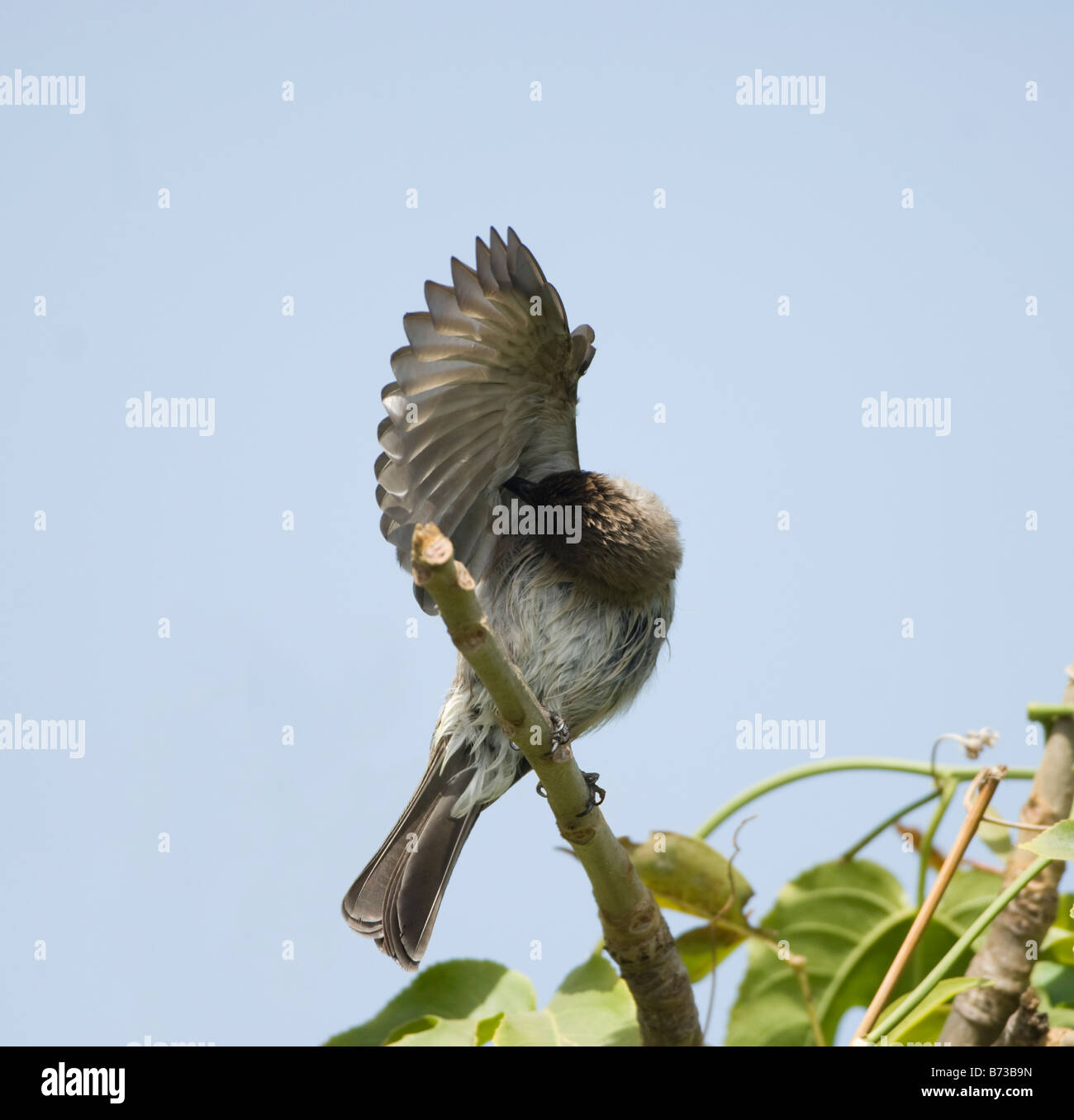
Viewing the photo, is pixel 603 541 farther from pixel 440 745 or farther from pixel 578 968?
pixel 578 968

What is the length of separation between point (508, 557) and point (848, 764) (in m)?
1.19

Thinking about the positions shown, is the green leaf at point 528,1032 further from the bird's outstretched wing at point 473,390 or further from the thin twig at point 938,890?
the bird's outstretched wing at point 473,390

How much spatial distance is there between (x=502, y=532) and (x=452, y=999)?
1.23m

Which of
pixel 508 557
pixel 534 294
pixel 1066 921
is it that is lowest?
pixel 1066 921

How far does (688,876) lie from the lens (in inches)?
122

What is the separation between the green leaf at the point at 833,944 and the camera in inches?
124

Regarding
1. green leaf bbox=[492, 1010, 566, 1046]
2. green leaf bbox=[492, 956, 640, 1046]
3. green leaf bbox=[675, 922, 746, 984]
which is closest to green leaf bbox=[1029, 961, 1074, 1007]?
green leaf bbox=[675, 922, 746, 984]

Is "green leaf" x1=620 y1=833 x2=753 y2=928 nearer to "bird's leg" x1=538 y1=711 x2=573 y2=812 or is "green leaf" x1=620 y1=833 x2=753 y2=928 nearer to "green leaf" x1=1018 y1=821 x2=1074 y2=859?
"bird's leg" x1=538 y1=711 x2=573 y2=812

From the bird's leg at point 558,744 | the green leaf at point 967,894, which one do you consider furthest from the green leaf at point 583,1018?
the green leaf at point 967,894

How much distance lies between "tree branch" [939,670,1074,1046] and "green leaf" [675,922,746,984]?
0.58 meters

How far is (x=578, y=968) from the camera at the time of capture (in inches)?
123

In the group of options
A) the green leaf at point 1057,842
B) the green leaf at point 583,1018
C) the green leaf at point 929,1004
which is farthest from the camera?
the green leaf at point 583,1018

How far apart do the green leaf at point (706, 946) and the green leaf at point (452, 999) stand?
47 cm
